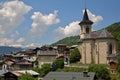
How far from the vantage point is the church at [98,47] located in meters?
71.2

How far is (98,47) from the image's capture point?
238 ft

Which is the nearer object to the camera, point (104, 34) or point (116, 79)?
point (116, 79)

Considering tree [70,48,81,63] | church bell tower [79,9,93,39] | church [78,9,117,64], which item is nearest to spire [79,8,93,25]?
church bell tower [79,9,93,39]

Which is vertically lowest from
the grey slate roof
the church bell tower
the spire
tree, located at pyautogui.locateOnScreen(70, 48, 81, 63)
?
the grey slate roof

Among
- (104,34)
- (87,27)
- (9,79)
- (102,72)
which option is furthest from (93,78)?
(87,27)

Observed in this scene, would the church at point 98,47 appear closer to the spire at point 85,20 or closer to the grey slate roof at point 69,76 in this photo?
the spire at point 85,20

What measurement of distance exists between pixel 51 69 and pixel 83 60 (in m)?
13.0

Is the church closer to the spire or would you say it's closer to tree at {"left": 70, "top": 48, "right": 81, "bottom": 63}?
tree at {"left": 70, "top": 48, "right": 81, "bottom": 63}

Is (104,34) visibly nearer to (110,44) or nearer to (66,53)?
(110,44)

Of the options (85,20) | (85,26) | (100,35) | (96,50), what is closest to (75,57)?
(96,50)

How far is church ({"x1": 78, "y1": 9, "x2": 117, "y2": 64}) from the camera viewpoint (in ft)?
Result: 234

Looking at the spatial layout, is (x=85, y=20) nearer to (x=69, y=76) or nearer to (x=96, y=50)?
(x=96, y=50)

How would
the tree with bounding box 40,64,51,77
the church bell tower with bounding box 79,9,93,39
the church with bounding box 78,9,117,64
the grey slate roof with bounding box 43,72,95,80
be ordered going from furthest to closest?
the church bell tower with bounding box 79,9,93,39 < the church with bounding box 78,9,117,64 < the tree with bounding box 40,64,51,77 < the grey slate roof with bounding box 43,72,95,80

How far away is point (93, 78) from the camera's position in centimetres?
4756
